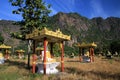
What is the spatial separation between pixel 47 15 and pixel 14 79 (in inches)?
429

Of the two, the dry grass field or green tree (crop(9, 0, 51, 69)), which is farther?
green tree (crop(9, 0, 51, 69))

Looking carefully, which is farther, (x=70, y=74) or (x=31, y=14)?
(x=31, y=14)

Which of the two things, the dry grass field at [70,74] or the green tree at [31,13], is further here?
the green tree at [31,13]

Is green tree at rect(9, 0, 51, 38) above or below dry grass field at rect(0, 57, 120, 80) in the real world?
above

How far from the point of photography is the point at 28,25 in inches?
861

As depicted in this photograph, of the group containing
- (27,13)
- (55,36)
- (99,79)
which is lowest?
(99,79)

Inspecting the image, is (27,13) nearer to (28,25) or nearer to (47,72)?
(28,25)

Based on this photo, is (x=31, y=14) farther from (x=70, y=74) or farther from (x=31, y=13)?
(x=70, y=74)

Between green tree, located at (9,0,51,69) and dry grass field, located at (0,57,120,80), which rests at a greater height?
green tree, located at (9,0,51,69)

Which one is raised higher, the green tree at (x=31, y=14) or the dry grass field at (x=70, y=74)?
the green tree at (x=31, y=14)

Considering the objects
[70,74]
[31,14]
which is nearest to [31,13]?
[31,14]

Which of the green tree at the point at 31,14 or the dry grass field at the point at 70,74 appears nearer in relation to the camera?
the dry grass field at the point at 70,74

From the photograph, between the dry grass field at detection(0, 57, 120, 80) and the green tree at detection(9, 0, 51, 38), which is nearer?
the dry grass field at detection(0, 57, 120, 80)

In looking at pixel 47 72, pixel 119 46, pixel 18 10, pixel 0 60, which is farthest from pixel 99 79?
pixel 119 46
